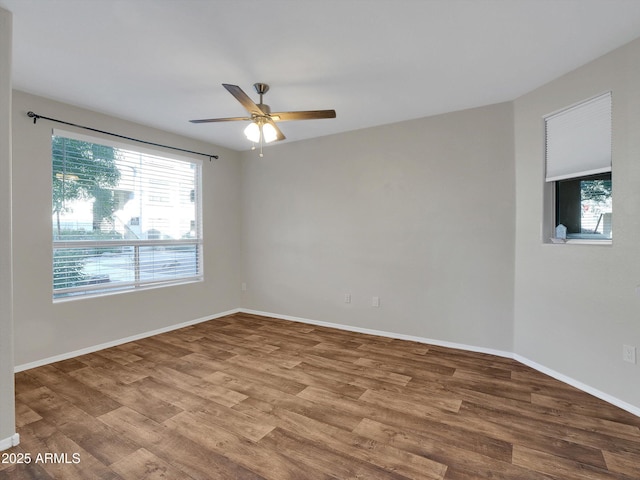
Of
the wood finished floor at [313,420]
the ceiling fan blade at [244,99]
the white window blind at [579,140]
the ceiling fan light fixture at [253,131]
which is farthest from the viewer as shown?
the ceiling fan light fixture at [253,131]

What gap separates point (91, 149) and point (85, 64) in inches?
49.4

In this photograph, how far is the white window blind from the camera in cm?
253

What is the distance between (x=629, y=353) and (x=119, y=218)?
16.1ft

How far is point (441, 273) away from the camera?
12.1ft

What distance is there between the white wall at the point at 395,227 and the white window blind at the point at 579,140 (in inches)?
15.8

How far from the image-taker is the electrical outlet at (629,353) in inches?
90.2

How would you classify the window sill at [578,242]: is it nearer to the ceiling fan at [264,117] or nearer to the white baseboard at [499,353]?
the white baseboard at [499,353]

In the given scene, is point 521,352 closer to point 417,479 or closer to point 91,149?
point 417,479

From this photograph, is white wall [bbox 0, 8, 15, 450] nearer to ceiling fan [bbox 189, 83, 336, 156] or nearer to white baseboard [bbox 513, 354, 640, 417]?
ceiling fan [bbox 189, 83, 336, 156]

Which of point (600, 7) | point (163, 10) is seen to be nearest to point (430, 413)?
point (600, 7)

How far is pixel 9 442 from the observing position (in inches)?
74.9

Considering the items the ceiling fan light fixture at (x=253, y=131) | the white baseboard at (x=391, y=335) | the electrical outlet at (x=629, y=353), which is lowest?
the white baseboard at (x=391, y=335)

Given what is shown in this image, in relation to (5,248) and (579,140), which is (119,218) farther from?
(579,140)

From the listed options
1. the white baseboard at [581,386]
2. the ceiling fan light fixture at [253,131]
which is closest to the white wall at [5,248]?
the ceiling fan light fixture at [253,131]
